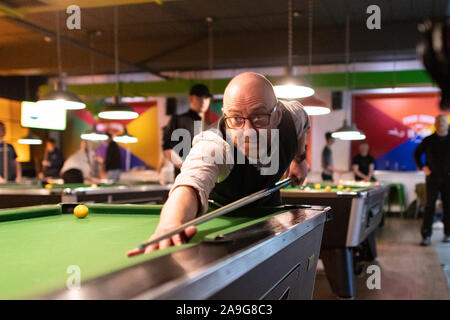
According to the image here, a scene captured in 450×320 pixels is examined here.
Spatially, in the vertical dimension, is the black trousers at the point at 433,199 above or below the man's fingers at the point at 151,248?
below

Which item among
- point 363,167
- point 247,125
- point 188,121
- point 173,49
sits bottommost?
point 363,167

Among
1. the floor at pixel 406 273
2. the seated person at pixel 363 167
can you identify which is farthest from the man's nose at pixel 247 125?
the seated person at pixel 363 167

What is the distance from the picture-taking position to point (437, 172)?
5.66 metres

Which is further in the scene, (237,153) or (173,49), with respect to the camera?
(173,49)

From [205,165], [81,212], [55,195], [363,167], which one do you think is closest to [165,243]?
[205,165]

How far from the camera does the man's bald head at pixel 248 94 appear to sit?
1.84m

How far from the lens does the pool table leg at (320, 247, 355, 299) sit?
3289 millimetres

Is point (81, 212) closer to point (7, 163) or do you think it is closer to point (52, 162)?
point (7, 163)

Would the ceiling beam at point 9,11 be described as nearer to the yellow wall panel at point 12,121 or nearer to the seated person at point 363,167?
the yellow wall panel at point 12,121

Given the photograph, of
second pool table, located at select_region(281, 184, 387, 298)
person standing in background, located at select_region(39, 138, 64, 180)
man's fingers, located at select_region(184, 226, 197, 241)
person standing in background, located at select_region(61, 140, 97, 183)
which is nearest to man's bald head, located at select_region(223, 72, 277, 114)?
man's fingers, located at select_region(184, 226, 197, 241)

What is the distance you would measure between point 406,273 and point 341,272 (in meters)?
1.19

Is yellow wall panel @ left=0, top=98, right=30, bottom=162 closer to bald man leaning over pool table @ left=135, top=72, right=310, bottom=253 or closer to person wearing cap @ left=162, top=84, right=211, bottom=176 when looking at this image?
person wearing cap @ left=162, top=84, right=211, bottom=176

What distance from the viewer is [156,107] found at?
36.3 feet
